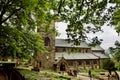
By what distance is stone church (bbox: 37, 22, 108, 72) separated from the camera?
58.9 meters

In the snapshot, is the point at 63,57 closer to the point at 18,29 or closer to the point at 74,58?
the point at 74,58

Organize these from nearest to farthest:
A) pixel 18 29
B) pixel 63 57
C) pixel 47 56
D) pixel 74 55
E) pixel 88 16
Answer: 1. pixel 88 16
2. pixel 18 29
3. pixel 47 56
4. pixel 63 57
5. pixel 74 55

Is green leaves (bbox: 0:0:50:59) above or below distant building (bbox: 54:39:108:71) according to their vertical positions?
above

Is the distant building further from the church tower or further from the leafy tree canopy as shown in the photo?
the leafy tree canopy

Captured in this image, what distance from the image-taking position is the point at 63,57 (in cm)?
6003

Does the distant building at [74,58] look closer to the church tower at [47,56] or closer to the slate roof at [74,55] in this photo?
the slate roof at [74,55]

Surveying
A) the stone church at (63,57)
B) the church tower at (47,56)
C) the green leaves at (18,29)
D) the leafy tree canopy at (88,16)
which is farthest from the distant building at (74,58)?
the leafy tree canopy at (88,16)

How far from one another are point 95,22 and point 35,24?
17926 millimetres

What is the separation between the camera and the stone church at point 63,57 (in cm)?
5894

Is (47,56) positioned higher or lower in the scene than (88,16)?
lower

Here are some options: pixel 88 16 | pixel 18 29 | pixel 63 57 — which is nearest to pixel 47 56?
pixel 63 57

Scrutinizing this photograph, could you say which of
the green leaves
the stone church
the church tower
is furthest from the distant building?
the green leaves

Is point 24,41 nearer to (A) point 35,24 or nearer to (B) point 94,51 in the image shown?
(A) point 35,24

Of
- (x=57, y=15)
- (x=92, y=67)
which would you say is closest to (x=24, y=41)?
(x=57, y=15)
